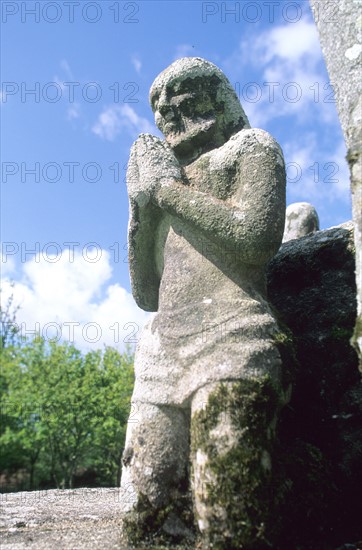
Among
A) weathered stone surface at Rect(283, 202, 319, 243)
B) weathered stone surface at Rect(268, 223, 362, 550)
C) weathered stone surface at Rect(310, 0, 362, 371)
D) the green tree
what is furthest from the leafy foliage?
weathered stone surface at Rect(310, 0, 362, 371)

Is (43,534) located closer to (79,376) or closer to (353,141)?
(353,141)

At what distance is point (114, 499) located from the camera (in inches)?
251

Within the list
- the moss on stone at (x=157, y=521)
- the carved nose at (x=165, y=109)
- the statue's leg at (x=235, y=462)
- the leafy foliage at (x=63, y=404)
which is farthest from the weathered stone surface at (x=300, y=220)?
the leafy foliage at (x=63, y=404)

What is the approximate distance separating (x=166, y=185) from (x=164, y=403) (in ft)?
5.48

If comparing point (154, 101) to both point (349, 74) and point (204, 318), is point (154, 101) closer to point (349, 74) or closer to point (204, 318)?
point (204, 318)

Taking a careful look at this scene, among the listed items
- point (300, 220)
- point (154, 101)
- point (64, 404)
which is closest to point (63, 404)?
point (64, 404)

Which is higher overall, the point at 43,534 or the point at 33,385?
the point at 33,385

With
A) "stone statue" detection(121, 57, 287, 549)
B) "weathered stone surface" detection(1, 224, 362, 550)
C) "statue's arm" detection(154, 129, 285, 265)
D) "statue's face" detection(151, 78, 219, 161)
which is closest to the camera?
"stone statue" detection(121, 57, 287, 549)

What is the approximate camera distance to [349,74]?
8.96 feet

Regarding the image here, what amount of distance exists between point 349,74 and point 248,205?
1259 millimetres

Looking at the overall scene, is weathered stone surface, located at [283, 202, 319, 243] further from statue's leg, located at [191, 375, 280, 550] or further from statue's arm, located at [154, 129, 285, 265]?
statue's leg, located at [191, 375, 280, 550]

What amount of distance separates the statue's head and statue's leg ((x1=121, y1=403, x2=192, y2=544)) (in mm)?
2274

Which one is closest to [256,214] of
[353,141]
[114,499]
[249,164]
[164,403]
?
[249,164]

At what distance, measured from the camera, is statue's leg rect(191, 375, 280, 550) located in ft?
9.70
